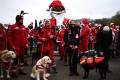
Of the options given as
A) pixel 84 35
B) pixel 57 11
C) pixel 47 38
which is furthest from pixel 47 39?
pixel 57 11

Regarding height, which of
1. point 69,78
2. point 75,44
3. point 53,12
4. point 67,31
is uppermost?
point 53,12

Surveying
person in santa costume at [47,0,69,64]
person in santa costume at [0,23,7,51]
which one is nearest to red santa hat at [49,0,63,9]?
person in santa costume at [47,0,69,64]

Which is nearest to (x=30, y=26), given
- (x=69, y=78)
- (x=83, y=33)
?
(x=83, y=33)

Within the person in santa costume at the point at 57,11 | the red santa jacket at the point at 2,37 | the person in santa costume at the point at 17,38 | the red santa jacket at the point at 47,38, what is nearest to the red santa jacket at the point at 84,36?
the red santa jacket at the point at 47,38

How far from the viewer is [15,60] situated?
→ 6133 mm

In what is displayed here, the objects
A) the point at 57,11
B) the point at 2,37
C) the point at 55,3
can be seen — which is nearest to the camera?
the point at 2,37

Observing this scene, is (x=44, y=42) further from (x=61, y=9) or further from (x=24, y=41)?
(x=61, y=9)

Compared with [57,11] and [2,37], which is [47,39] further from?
[57,11]

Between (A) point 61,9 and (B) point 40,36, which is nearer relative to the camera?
(B) point 40,36

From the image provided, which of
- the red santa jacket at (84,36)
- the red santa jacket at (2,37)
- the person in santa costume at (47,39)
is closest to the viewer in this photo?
the person in santa costume at (47,39)

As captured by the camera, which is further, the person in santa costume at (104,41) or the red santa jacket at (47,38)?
the red santa jacket at (47,38)

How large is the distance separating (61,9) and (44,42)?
4878 millimetres

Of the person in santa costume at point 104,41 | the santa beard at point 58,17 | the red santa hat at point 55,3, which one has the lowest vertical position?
the person in santa costume at point 104,41

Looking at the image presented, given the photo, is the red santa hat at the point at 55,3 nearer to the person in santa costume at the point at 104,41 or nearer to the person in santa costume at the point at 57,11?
the person in santa costume at the point at 57,11
